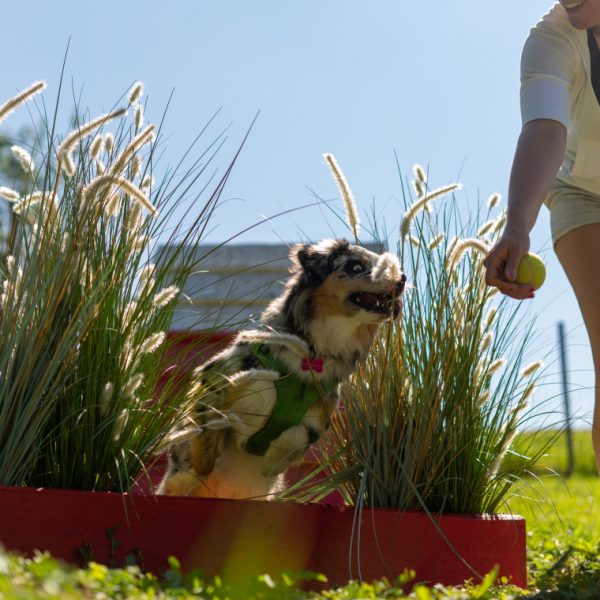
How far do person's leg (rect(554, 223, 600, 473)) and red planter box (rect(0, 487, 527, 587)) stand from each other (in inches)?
28.5

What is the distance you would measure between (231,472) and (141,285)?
1.24 m

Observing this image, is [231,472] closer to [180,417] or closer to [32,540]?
[180,417]

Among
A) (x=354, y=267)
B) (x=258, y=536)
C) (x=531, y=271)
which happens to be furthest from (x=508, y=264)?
(x=354, y=267)

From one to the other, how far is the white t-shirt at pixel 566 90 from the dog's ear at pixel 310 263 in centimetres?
117

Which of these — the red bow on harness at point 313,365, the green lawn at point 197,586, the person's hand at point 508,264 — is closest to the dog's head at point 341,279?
the red bow on harness at point 313,365

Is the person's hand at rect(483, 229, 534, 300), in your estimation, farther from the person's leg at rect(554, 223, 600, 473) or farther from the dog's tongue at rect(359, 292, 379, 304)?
the dog's tongue at rect(359, 292, 379, 304)

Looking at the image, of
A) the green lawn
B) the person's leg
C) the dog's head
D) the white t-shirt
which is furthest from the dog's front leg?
the white t-shirt

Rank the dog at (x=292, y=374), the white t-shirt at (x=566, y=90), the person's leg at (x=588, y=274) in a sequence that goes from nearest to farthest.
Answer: the white t-shirt at (x=566, y=90) < the person's leg at (x=588, y=274) < the dog at (x=292, y=374)

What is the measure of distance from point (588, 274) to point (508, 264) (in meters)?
0.89

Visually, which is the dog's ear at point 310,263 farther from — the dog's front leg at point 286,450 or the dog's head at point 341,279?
the dog's front leg at point 286,450

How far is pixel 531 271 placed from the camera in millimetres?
2883

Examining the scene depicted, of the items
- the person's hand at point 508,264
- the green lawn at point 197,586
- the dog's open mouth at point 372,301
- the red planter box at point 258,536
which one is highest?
the person's hand at point 508,264

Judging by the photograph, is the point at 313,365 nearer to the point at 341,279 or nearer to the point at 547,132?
the point at 341,279

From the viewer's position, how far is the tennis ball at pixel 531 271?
2.88 metres
